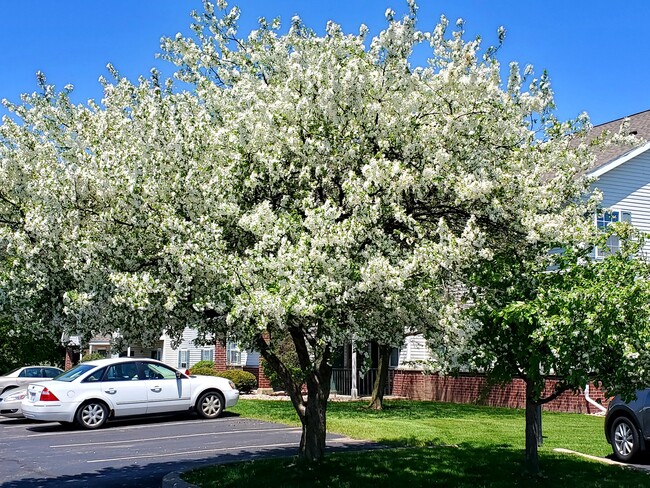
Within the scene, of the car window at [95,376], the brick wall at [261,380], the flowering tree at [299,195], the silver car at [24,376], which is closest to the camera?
the flowering tree at [299,195]

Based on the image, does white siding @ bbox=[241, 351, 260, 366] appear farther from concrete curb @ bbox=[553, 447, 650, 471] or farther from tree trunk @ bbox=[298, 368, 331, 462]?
tree trunk @ bbox=[298, 368, 331, 462]

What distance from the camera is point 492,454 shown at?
42.6 feet

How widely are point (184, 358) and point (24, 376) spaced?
52.3 ft

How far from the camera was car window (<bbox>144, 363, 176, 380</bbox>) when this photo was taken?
19.0 metres

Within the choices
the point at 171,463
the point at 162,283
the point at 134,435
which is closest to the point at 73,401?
the point at 134,435

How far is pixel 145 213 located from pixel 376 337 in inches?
124

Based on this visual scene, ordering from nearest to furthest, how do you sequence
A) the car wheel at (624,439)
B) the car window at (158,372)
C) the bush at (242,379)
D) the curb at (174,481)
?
the curb at (174,481) < the car wheel at (624,439) < the car window at (158,372) < the bush at (242,379)

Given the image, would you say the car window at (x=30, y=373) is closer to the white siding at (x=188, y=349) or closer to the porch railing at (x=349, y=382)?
the porch railing at (x=349, y=382)

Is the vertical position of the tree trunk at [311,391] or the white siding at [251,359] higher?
the tree trunk at [311,391]

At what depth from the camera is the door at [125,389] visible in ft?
60.2

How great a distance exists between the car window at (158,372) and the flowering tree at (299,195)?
9.60 metres

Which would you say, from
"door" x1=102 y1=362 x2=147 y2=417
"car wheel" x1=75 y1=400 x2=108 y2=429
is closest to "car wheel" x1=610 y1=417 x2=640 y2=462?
"door" x1=102 y1=362 x2=147 y2=417

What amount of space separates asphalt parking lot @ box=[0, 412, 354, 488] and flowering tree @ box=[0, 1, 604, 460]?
3768 millimetres

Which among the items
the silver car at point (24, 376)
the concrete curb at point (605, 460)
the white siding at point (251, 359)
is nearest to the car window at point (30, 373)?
the silver car at point (24, 376)
